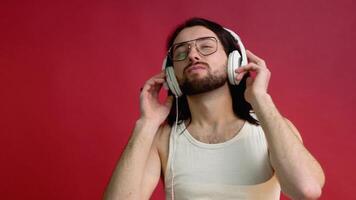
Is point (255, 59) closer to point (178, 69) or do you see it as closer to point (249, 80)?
point (249, 80)

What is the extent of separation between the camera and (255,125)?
1.37m

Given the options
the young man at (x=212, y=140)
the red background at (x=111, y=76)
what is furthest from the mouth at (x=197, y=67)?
the red background at (x=111, y=76)

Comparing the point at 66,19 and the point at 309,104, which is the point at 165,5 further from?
the point at 309,104

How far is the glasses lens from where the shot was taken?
4.54 feet

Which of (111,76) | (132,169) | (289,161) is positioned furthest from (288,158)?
(111,76)

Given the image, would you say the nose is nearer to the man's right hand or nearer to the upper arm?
the man's right hand

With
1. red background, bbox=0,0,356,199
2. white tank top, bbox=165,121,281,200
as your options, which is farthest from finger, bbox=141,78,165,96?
red background, bbox=0,0,356,199

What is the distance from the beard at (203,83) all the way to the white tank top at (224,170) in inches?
6.9

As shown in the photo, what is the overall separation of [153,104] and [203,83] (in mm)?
206

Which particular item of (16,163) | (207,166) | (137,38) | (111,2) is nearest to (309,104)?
(207,166)

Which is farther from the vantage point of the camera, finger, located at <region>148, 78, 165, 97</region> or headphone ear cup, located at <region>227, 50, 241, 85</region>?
finger, located at <region>148, 78, 165, 97</region>

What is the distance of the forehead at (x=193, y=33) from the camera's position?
1415 millimetres

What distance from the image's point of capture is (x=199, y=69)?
134cm

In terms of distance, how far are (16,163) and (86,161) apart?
0.95 ft
